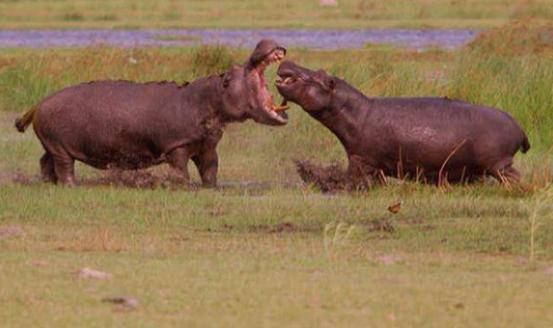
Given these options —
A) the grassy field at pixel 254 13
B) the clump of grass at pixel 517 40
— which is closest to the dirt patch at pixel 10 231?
the clump of grass at pixel 517 40

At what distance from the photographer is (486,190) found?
12.2m

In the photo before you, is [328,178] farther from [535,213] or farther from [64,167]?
[535,213]

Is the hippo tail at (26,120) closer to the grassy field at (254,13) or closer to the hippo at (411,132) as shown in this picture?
the hippo at (411,132)

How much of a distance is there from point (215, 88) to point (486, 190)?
241 cm

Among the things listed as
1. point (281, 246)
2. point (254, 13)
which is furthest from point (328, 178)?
point (254, 13)

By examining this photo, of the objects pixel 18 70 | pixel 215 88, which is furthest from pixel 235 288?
pixel 18 70

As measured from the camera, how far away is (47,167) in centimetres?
1338

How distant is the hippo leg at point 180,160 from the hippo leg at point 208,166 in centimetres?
14

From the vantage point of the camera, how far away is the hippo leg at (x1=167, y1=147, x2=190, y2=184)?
41.7 ft

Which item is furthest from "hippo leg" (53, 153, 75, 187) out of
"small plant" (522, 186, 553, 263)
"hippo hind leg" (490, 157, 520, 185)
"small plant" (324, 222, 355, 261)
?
"small plant" (522, 186, 553, 263)

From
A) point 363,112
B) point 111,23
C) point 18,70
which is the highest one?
point 363,112

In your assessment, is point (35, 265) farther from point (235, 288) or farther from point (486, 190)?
point (486, 190)

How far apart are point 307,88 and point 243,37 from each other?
2503cm

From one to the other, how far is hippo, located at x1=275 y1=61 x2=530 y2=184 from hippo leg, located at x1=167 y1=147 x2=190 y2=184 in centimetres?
94
